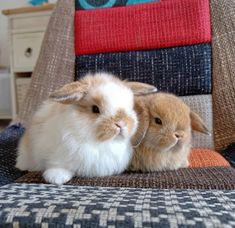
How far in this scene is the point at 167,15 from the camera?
1.33 metres

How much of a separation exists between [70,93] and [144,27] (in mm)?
681

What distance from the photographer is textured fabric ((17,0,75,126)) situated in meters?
1.31

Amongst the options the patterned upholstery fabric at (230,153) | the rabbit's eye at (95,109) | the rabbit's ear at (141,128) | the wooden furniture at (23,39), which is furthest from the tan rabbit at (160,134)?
the wooden furniture at (23,39)

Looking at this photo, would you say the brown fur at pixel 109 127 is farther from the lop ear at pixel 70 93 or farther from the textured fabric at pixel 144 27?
the textured fabric at pixel 144 27

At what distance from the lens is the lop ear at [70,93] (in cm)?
75

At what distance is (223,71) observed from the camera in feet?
4.17

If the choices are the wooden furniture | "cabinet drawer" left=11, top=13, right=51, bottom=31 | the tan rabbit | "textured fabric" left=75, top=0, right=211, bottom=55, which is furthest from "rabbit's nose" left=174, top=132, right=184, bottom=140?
"cabinet drawer" left=11, top=13, right=51, bottom=31

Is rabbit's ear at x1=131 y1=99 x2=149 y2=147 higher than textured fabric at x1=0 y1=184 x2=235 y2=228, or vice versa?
rabbit's ear at x1=131 y1=99 x2=149 y2=147

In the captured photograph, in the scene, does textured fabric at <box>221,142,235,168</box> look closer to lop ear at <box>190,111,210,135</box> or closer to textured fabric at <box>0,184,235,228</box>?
lop ear at <box>190,111,210,135</box>

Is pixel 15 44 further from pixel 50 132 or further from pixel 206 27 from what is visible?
pixel 50 132

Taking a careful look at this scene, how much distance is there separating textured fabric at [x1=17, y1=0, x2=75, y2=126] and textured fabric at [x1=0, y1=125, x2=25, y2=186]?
0.46 ft

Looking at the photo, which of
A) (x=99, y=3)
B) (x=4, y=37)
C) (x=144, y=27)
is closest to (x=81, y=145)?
(x=144, y=27)

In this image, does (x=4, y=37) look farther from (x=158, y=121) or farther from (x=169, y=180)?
(x=169, y=180)

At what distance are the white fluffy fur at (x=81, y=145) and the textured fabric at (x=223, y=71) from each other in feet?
1.68
